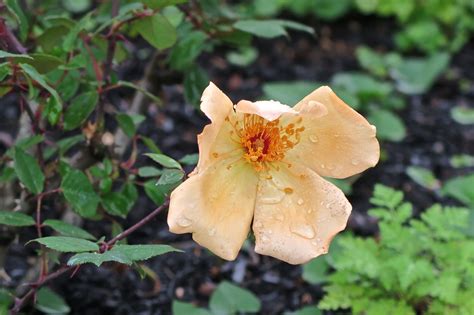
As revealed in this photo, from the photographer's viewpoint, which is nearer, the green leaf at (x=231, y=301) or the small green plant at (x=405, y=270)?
the small green plant at (x=405, y=270)

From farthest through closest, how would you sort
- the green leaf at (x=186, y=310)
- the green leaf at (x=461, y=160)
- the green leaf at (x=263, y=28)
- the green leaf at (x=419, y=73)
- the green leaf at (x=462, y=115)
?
1. the green leaf at (x=419, y=73)
2. the green leaf at (x=462, y=115)
3. the green leaf at (x=461, y=160)
4. the green leaf at (x=186, y=310)
5. the green leaf at (x=263, y=28)

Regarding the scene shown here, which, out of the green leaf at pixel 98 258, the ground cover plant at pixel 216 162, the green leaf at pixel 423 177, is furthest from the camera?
the green leaf at pixel 423 177

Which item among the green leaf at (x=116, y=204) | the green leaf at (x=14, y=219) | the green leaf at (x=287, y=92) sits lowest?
the green leaf at (x=287, y=92)

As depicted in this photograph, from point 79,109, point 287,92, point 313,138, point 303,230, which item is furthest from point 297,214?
point 287,92

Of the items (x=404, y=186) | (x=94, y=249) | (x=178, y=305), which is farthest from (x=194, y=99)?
(x=404, y=186)

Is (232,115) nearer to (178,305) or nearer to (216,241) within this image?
(216,241)

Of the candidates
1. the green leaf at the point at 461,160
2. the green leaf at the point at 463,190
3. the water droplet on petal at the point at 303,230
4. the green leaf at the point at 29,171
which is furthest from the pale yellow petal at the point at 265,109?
the green leaf at the point at 461,160

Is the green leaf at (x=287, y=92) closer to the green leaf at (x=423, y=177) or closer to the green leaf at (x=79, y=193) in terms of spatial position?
the green leaf at (x=423, y=177)

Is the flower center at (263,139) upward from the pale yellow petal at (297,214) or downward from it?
upward
